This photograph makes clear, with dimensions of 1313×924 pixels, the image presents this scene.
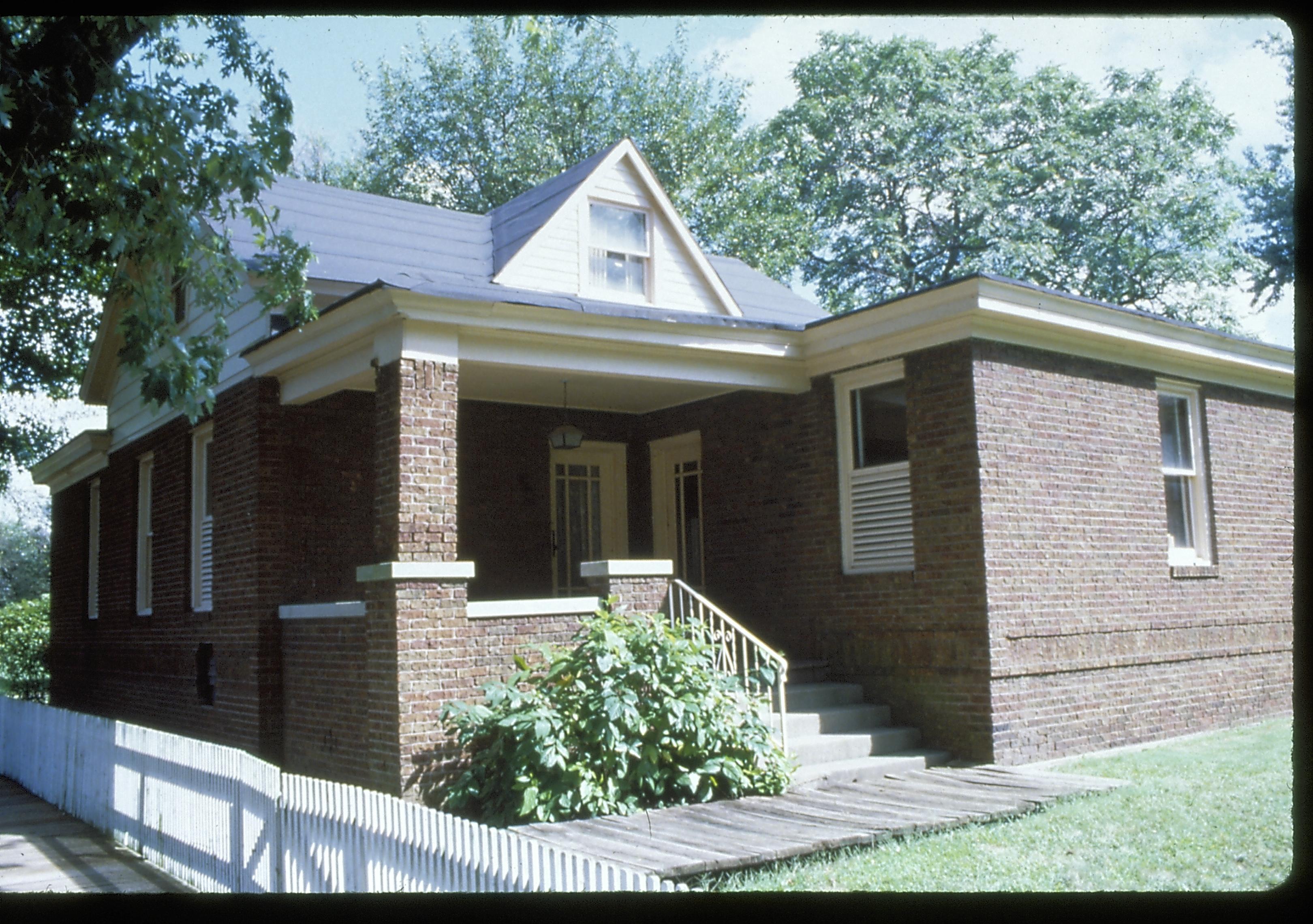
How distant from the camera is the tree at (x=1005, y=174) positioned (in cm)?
2733

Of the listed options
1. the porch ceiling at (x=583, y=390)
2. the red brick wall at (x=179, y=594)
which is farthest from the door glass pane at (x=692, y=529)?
the red brick wall at (x=179, y=594)

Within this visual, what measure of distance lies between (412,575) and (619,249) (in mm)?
6213

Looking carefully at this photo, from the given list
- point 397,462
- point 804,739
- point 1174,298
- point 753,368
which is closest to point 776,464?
point 753,368

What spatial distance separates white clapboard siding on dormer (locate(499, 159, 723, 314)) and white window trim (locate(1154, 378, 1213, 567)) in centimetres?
510

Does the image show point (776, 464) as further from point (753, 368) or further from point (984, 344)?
point (984, 344)

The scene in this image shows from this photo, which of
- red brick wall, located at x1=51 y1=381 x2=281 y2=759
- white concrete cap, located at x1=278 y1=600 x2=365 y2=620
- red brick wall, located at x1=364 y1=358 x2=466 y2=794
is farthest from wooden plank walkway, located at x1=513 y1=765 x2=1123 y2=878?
red brick wall, located at x1=51 y1=381 x2=281 y2=759

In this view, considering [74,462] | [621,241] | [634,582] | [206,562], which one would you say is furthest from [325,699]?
[74,462]

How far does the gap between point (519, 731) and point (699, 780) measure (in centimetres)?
122

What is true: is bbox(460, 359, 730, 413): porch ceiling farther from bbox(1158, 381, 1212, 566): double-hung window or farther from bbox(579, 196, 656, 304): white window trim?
bbox(1158, 381, 1212, 566): double-hung window

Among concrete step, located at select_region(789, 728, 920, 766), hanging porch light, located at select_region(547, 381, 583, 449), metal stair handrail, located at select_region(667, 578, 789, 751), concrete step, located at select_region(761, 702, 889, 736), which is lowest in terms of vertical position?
concrete step, located at select_region(789, 728, 920, 766)

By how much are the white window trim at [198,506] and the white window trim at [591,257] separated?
4441mm

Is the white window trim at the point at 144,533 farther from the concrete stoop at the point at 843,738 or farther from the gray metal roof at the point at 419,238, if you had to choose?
the concrete stoop at the point at 843,738

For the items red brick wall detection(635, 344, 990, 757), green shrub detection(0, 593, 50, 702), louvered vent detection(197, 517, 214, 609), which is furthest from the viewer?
green shrub detection(0, 593, 50, 702)

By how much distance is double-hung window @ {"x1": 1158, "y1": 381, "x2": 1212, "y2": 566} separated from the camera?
39.6ft
